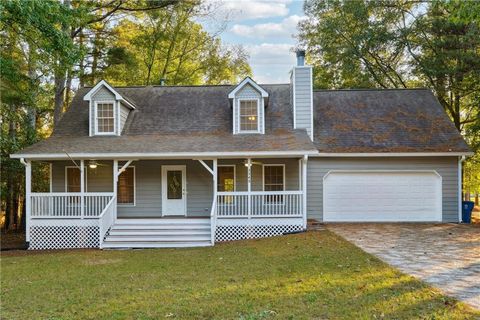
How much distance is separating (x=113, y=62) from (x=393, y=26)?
52.1 ft

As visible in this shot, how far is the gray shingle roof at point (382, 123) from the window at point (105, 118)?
8.30 metres

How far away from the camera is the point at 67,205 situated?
43.7ft

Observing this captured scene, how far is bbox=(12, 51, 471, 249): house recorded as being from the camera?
40.9 feet

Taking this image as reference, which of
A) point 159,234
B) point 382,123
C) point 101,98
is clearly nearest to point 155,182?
point 159,234

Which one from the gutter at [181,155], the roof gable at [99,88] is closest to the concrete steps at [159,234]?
the gutter at [181,155]

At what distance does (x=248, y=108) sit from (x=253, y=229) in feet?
16.5

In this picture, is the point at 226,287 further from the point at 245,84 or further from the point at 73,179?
the point at 73,179

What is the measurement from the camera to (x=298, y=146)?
12.4 m

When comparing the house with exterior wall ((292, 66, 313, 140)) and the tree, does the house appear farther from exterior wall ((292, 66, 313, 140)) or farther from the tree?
the tree

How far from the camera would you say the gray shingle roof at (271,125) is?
42.9 ft

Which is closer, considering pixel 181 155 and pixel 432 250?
pixel 432 250

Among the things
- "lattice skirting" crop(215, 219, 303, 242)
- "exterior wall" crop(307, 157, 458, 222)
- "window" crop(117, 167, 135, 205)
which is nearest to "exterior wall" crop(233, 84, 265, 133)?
"exterior wall" crop(307, 157, 458, 222)

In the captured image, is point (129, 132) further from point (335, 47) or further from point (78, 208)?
point (335, 47)

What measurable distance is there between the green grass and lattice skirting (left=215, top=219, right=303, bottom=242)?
2.37m
